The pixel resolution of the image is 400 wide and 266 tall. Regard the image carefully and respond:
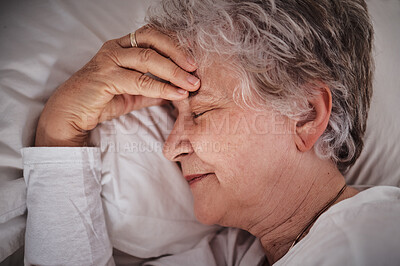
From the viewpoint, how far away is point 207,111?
0.90 m

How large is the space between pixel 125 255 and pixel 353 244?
95 centimetres

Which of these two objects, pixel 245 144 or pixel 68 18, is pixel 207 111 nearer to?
pixel 245 144

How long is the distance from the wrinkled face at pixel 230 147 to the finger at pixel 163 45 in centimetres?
7

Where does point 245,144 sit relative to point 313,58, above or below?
below

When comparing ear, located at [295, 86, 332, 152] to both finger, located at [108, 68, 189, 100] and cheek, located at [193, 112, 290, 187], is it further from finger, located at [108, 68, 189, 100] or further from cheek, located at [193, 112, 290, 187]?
finger, located at [108, 68, 189, 100]

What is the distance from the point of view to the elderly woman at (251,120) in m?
0.81

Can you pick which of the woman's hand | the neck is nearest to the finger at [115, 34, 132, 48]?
the woman's hand

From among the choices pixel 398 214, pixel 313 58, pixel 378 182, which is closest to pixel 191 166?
pixel 313 58

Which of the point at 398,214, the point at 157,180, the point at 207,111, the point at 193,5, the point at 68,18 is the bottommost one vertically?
the point at 157,180

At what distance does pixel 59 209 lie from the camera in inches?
37.3

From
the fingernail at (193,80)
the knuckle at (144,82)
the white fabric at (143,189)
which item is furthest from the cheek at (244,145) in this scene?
the white fabric at (143,189)

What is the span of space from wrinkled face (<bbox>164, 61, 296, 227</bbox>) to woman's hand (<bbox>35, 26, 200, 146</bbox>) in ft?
0.29

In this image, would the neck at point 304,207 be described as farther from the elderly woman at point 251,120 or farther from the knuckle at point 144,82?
the knuckle at point 144,82

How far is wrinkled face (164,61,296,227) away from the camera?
0.86m
